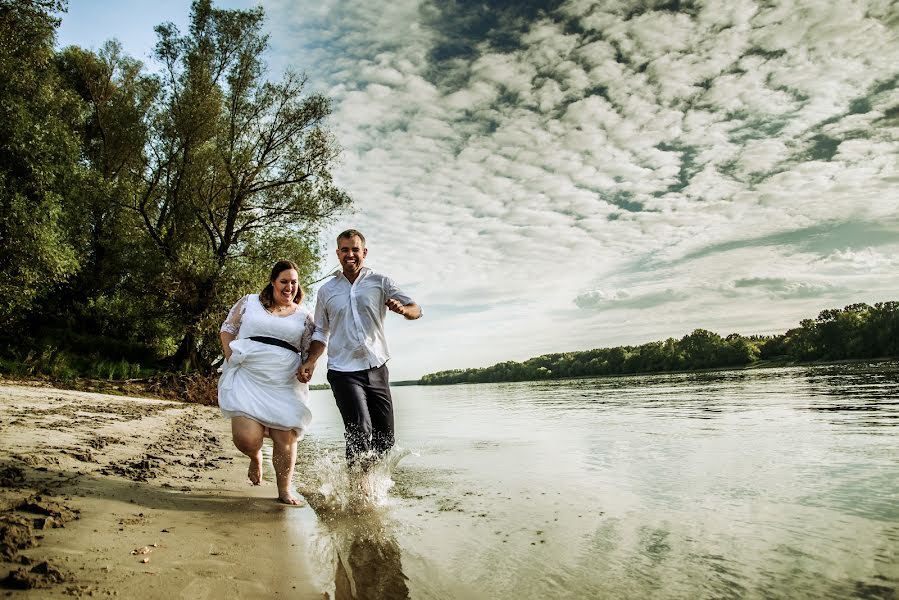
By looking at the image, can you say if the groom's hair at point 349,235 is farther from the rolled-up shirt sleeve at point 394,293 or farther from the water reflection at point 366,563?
the water reflection at point 366,563

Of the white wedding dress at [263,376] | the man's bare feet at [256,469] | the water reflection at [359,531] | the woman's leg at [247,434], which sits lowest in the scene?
the water reflection at [359,531]

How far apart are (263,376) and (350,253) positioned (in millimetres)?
1443

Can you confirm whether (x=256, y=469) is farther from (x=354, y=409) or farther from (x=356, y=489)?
(x=354, y=409)

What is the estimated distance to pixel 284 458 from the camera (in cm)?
496

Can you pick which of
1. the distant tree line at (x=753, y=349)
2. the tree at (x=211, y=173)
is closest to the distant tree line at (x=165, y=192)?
the tree at (x=211, y=173)

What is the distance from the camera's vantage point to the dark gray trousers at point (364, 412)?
16.3ft

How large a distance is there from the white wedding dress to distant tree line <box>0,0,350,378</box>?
16768 millimetres

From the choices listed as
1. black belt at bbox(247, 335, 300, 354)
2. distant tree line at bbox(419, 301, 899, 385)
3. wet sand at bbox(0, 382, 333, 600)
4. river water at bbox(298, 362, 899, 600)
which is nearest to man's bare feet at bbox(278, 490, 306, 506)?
wet sand at bbox(0, 382, 333, 600)

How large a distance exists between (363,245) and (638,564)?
365cm

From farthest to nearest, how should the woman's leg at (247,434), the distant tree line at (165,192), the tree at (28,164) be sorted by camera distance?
1. the distant tree line at (165,192)
2. the tree at (28,164)
3. the woman's leg at (247,434)

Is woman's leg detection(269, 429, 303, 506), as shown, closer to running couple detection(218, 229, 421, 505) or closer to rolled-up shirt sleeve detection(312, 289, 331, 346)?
running couple detection(218, 229, 421, 505)

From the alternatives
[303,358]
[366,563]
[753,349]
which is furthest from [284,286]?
[753,349]

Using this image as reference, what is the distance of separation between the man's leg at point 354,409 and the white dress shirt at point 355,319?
99 mm

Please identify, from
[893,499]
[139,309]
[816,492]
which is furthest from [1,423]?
[139,309]
